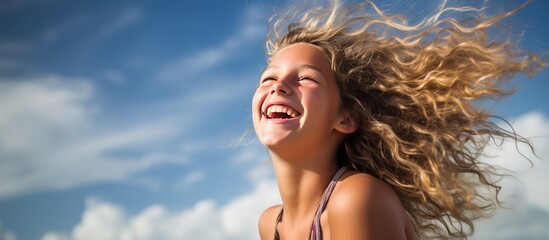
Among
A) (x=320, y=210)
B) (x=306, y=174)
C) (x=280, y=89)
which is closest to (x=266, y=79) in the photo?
(x=280, y=89)

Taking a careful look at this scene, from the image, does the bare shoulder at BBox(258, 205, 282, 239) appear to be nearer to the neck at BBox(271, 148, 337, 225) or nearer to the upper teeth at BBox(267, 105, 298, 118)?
the neck at BBox(271, 148, 337, 225)

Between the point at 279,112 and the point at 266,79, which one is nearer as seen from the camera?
the point at 279,112

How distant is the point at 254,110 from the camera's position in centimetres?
402

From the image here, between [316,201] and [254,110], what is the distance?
76 centimetres

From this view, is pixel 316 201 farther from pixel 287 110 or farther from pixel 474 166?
pixel 474 166

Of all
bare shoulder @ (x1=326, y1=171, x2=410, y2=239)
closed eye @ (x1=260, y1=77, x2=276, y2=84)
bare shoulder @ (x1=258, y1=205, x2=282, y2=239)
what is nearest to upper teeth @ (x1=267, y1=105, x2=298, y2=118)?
closed eye @ (x1=260, y1=77, x2=276, y2=84)

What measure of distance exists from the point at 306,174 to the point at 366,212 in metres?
0.74

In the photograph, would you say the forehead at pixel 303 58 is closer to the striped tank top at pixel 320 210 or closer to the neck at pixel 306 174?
the neck at pixel 306 174

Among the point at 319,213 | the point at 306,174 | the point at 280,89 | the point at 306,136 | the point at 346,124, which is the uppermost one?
the point at 280,89

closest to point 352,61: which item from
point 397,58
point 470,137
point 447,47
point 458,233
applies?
point 397,58

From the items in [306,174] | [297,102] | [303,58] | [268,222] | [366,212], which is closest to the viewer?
[366,212]

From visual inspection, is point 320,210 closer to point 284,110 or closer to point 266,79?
point 284,110

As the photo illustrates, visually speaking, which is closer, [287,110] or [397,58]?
[287,110]

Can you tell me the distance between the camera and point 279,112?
→ 12.7 feet
